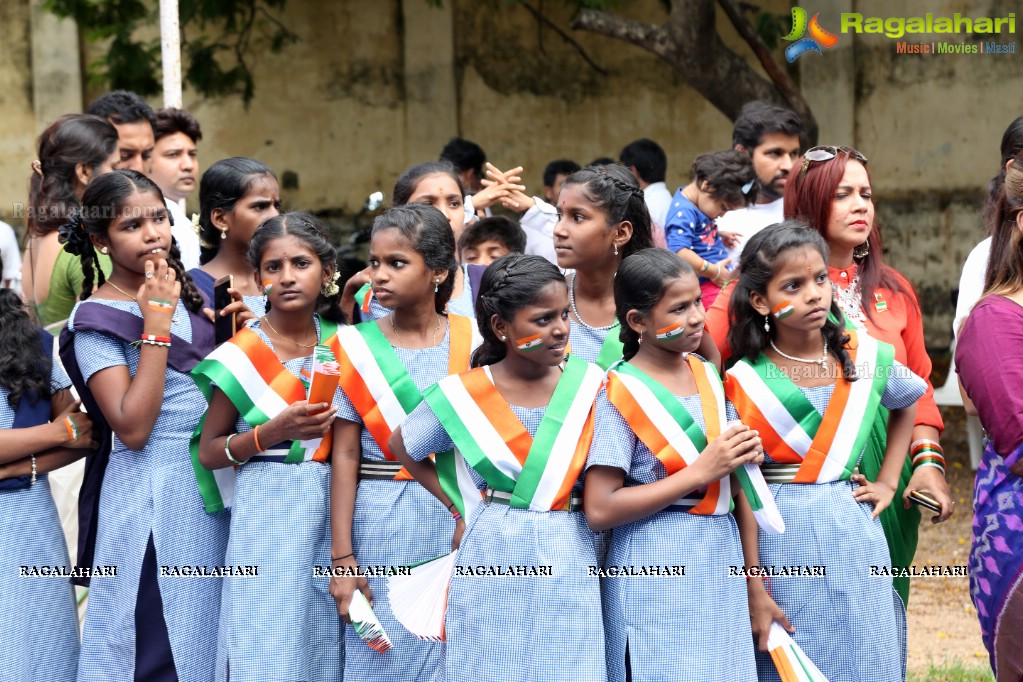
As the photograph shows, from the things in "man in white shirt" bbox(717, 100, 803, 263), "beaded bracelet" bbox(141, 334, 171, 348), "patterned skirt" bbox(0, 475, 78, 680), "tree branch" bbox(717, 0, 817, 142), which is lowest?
"patterned skirt" bbox(0, 475, 78, 680)

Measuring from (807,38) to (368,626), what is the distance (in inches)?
363

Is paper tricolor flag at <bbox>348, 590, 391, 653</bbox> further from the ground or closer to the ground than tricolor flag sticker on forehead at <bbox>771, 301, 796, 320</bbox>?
closer to the ground

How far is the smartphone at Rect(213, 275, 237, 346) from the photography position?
3971 millimetres

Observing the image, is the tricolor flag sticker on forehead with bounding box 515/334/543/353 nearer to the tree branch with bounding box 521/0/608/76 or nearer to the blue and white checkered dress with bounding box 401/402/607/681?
the blue and white checkered dress with bounding box 401/402/607/681

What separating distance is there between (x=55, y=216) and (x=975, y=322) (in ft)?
10.2

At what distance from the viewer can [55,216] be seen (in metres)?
→ 4.58

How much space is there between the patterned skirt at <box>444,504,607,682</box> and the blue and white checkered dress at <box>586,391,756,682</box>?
81 mm

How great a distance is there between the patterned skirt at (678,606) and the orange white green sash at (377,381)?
0.72 m

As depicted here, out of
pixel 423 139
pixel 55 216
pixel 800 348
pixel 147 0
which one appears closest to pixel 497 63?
pixel 423 139

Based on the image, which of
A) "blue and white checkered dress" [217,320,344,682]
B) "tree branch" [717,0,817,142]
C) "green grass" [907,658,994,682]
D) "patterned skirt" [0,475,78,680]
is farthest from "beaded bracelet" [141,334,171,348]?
"tree branch" [717,0,817,142]

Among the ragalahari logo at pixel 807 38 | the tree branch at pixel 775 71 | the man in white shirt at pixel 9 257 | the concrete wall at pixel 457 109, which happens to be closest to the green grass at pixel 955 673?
the man in white shirt at pixel 9 257

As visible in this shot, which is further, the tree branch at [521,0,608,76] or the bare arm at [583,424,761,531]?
the tree branch at [521,0,608,76]

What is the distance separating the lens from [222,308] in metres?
4.00

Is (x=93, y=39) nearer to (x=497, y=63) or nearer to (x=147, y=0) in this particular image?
(x=147, y=0)
